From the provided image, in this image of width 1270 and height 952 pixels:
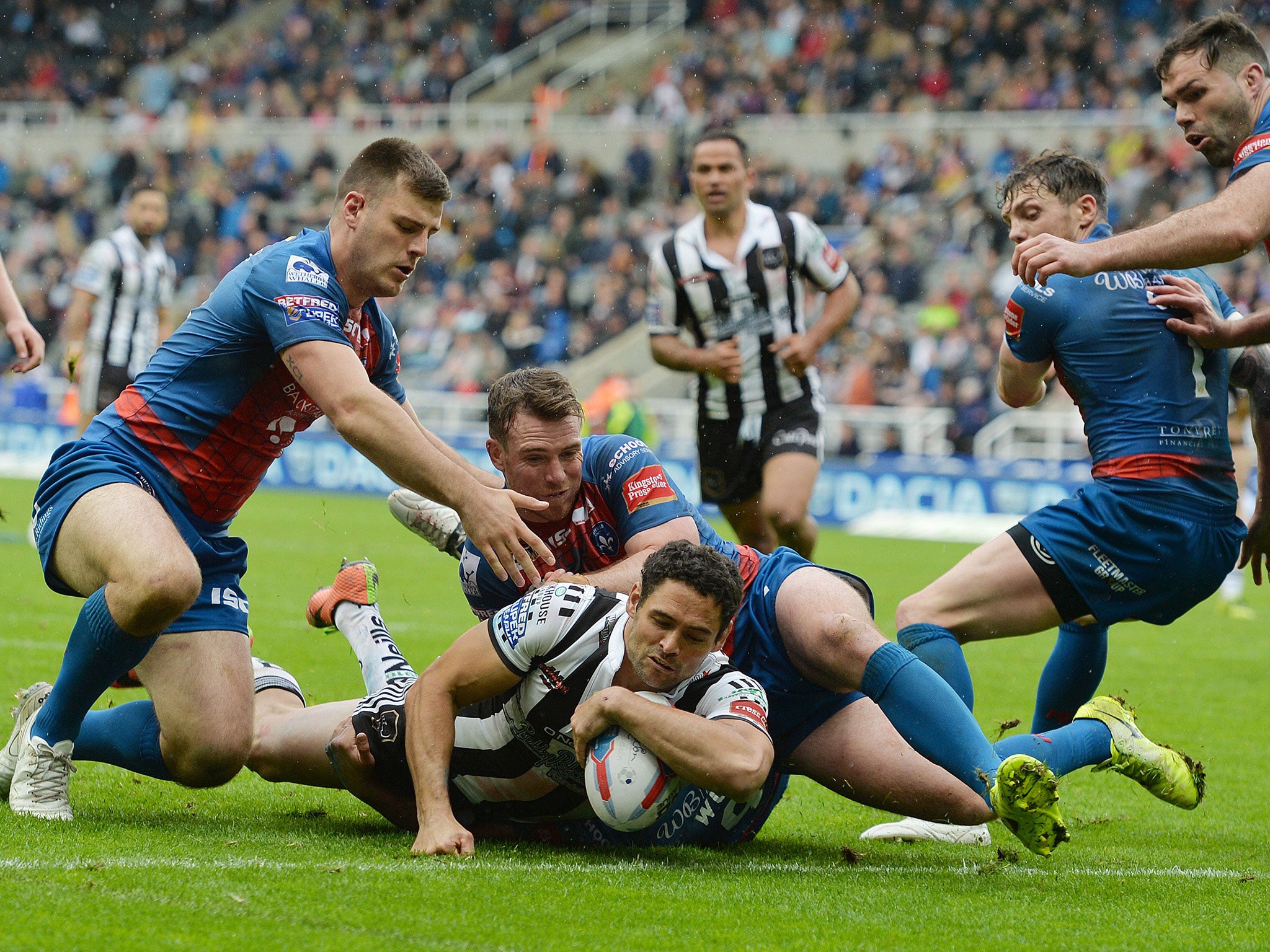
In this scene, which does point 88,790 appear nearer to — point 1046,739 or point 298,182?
point 1046,739

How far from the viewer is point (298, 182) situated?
87.3ft

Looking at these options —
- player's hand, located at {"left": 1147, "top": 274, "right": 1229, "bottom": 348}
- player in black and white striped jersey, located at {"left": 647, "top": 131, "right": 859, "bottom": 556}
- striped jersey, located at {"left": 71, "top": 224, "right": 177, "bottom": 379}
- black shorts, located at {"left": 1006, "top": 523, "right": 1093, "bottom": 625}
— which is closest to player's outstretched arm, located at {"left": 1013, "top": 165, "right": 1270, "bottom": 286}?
player's hand, located at {"left": 1147, "top": 274, "right": 1229, "bottom": 348}

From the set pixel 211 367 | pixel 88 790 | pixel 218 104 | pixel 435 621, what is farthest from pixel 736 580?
pixel 218 104

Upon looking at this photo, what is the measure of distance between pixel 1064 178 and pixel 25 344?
377 centimetres

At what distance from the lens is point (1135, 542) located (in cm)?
466

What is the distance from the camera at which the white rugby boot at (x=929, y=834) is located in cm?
450

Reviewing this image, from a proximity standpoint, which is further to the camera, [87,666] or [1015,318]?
[1015,318]

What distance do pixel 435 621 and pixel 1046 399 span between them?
10845mm

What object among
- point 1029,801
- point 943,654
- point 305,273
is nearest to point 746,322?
point 943,654

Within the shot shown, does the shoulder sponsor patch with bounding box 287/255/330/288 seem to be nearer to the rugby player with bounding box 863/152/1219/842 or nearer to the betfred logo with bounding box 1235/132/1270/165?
the rugby player with bounding box 863/152/1219/842

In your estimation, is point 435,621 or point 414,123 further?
point 414,123

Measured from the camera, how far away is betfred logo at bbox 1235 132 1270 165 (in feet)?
14.1

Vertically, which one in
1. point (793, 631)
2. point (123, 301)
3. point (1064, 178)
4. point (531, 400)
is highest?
point (123, 301)

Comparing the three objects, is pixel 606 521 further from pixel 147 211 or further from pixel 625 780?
pixel 147 211
